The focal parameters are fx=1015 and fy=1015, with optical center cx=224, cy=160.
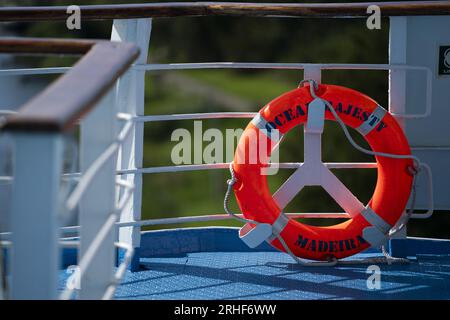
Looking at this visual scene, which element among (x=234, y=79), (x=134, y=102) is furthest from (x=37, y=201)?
(x=234, y=79)

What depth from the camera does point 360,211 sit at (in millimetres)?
2891

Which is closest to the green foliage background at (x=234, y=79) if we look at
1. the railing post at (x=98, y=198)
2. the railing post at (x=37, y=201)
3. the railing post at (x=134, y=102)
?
the railing post at (x=134, y=102)

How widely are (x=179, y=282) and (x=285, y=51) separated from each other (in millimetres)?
14592

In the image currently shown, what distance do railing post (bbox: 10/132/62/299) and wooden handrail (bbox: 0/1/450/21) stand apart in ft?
4.87

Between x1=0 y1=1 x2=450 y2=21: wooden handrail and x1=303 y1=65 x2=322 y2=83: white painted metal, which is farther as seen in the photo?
x1=303 y1=65 x2=322 y2=83: white painted metal

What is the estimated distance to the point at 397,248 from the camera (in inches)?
117

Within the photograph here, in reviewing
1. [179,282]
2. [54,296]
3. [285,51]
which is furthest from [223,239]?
[285,51]

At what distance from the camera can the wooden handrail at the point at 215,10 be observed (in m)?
2.76

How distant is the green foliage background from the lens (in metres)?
12.0

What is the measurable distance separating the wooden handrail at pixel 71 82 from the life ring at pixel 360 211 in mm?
978

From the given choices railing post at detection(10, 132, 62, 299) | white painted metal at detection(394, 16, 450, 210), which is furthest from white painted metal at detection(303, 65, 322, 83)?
railing post at detection(10, 132, 62, 299)

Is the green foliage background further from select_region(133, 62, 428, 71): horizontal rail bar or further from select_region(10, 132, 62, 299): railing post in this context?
select_region(10, 132, 62, 299): railing post

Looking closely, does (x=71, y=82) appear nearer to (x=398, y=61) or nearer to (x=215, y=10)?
(x=215, y=10)

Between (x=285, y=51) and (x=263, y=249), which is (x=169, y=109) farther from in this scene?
(x=263, y=249)
